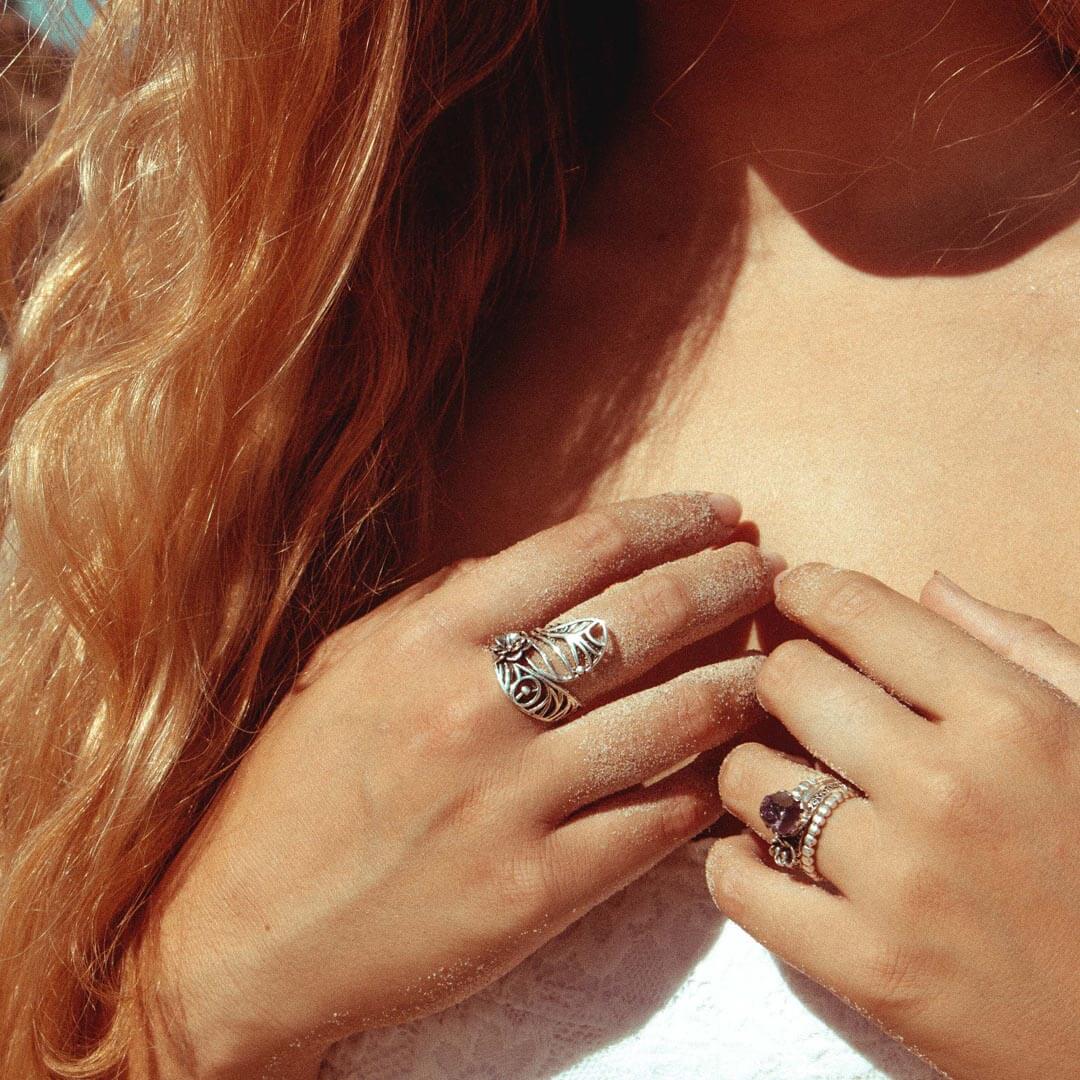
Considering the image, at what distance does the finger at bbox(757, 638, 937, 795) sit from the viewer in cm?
84

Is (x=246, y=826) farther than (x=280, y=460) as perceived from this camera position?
No

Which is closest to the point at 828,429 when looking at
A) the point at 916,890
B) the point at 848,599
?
the point at 848,599

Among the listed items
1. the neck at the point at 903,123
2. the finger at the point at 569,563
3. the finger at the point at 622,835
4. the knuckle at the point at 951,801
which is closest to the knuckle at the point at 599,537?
the finger at the point at 569,563

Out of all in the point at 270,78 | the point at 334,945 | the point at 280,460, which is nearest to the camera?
the point at 334,945

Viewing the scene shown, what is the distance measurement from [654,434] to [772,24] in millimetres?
539

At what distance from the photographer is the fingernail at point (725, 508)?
1.08 metres

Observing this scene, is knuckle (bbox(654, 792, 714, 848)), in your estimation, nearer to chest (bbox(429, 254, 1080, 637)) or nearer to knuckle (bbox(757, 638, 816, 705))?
knuckle (bbox(757, 638, 816, 705))

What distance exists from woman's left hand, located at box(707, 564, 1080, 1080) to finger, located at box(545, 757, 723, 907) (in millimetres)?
84

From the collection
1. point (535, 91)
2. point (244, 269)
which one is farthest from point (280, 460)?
point (535, 91)

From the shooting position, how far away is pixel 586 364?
1379 mm

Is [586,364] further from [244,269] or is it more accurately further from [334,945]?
[334,945]

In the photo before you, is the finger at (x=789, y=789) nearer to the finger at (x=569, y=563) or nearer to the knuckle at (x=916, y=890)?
the knuckle at (x=916, y=890)

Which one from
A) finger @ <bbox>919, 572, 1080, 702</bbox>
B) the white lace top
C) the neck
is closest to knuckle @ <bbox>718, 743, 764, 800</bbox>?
the white lace top

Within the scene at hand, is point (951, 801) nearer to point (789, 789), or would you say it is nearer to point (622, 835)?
point (789, 789)
